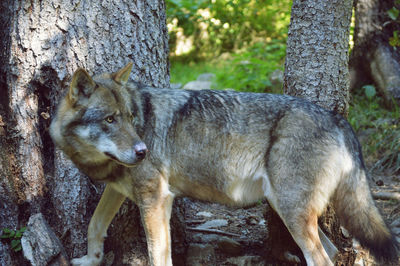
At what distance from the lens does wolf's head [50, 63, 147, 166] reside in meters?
3.46

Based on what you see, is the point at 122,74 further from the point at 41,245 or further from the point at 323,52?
the point at 323,52

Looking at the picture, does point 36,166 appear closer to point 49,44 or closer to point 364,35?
point 49,44

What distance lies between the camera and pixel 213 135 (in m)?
3.94

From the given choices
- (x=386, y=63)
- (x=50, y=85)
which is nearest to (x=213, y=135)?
(x=50, y=85)

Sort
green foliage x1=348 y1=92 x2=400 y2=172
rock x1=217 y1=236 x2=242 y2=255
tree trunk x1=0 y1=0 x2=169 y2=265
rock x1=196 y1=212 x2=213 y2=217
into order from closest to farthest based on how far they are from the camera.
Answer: tree trunk x1=0 y1=0 x2=169 y2=265, rock x1=217 y1=236 x2=242 y2=255, rock x1=196 y1=212 x2=213 y2=217, green foliage x1=348 y1=92 x2=400 y2=172

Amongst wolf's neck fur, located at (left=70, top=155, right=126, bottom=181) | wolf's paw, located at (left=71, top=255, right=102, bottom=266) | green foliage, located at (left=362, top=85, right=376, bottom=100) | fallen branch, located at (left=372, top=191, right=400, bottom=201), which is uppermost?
wolf's neck fur, located at (left=70, top=155, right=126, bottom=181)

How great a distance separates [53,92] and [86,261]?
173 cm

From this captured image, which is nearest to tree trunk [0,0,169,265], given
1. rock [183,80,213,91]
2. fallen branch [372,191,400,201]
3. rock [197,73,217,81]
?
fallen branch [372,191,400,201]

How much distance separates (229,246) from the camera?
4793 mm

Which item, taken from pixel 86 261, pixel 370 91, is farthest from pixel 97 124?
pixel 370 91

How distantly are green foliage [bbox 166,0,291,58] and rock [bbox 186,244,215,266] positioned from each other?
15.9ft

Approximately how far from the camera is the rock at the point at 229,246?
187 inches

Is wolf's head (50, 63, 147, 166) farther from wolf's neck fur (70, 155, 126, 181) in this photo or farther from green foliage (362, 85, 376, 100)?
green foliage (362, 85, 376, 100)

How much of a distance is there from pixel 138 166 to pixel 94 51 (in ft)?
4.48
